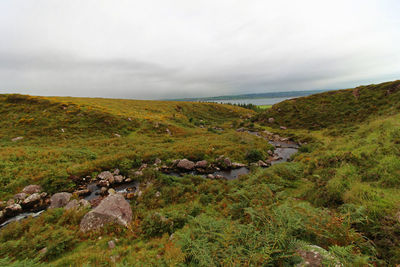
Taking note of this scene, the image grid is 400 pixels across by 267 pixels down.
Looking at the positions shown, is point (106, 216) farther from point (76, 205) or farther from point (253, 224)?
point (253, 224)

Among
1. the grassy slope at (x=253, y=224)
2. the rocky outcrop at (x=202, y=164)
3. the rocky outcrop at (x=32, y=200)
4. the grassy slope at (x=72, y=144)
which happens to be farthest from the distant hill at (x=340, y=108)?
the rocky outcrop at (x=32, y=200)

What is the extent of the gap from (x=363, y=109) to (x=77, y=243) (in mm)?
53063

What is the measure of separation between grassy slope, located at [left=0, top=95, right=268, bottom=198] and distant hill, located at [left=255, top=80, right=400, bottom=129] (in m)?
24.7

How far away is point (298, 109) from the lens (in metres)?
47.3

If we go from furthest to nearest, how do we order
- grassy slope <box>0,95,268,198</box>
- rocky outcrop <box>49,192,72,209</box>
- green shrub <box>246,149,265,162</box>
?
green shrub <box>246,149,265,162</box> < grassy slope <box>0,95,268,198</box> < rocky outcrop <box>49,192,72,209</box>

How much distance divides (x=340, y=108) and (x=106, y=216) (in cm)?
5449

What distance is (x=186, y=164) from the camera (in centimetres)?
1745

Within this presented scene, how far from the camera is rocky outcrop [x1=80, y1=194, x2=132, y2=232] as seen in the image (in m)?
7.66

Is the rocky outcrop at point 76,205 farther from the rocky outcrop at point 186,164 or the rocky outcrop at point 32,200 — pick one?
the rocky outcrop at point 186,164

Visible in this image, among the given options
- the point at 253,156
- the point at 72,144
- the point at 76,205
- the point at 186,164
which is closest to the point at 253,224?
the point at 76,205

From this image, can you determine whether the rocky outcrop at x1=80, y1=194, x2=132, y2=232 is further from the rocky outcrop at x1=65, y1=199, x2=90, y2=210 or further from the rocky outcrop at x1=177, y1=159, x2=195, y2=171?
the rocky outcrop at x1=177, y1=159, x2=195, y2=171

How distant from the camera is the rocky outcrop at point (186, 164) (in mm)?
17234

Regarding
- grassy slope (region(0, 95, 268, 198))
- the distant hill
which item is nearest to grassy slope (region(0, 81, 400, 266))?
grassy slope (region(0, 95, 268, 198))

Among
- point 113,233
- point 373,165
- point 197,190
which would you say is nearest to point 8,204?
point 113,233
